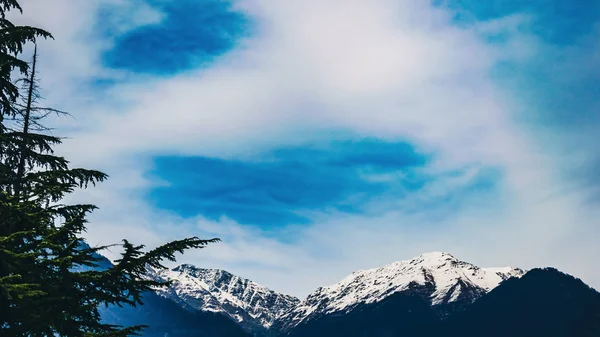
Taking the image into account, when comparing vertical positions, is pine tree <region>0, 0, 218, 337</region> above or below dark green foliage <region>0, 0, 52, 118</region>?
below

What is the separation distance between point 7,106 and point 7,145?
2.08 metres

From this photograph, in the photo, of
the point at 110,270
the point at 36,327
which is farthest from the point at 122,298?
the point at 36,327

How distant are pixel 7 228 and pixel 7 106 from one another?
286 inches

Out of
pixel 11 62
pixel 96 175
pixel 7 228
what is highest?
pixel 11 62

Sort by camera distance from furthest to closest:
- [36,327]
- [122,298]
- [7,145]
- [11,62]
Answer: [7,145], [11,62], [122,298], [36,327]

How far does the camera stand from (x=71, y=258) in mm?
13945

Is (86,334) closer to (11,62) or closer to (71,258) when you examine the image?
(71,258)

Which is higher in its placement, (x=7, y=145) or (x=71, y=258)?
(x=7, y=145)

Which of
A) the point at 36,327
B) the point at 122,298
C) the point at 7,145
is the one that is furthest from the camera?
the point at 7,145

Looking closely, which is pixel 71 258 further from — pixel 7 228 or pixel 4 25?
pixel 4 25

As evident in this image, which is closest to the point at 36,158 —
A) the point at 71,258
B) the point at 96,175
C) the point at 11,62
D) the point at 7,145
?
the point at 7,145

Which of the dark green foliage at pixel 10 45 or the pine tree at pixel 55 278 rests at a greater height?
the dark green foliage at pixel 10 45

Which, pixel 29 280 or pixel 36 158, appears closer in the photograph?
pixel 29 280

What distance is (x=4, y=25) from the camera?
67.8ft
